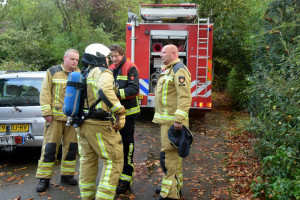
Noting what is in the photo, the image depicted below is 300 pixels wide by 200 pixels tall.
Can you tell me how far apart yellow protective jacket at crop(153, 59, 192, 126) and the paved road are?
3.69ft

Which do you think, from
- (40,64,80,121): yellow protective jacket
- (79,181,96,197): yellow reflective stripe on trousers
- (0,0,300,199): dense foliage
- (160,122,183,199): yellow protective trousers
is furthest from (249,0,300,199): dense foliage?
(40,64,80,121): yellow protective jacket

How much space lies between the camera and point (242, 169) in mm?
5152

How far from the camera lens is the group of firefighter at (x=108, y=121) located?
11.9 ft

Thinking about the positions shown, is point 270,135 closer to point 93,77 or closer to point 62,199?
point 93,77

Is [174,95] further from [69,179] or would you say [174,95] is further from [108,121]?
[69,179]

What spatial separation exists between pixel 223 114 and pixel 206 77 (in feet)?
11.2

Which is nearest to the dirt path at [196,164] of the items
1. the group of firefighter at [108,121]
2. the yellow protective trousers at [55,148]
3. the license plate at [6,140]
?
the group of firefighter at [108,121]

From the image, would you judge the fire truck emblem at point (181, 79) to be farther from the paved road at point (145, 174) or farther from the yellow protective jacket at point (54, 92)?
the yellow protective jacket at point (54, 92)

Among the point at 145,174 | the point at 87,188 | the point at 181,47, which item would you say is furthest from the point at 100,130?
the point at 181,47

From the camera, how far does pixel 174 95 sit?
13.1 ft

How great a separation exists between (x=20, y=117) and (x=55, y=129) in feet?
3.27

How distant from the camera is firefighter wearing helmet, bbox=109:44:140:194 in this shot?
442 centimetres

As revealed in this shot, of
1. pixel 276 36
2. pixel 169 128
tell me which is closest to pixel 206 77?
pixel 276 36

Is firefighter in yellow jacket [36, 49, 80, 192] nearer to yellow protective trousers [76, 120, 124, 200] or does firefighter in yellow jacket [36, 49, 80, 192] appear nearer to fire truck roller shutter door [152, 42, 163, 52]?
yellow protective trousers [76, 120, 124, 200]
